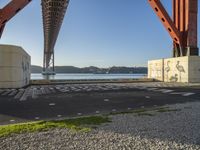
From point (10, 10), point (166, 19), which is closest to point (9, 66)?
point (10, 10)

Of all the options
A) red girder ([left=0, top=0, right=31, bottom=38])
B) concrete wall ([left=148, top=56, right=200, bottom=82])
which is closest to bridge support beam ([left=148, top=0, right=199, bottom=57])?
concrete wall ([left=148, top=56, right=200, bottom=82])

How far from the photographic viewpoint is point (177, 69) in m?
33.3

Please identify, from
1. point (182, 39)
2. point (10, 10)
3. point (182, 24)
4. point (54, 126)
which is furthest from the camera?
point (182, 39)

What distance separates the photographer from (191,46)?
32.8m

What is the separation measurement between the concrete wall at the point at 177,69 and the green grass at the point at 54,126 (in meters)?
26.0

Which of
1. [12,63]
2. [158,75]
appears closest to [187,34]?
[158,75]

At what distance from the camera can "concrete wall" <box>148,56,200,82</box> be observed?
31031mm

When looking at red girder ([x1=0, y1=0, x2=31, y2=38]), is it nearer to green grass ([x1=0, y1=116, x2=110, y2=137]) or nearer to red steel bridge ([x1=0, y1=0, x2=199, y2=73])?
red steel bridge ([x1=0, y1=0, x2=199, y2=73])

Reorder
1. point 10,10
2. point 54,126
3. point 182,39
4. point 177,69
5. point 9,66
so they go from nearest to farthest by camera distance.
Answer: point 54,126 → point 9,66 → point 10,10 → point 177,69 → point 182,39

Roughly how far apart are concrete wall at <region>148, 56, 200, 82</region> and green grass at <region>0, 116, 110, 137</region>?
26024mm

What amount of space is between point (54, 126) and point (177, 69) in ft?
95.5

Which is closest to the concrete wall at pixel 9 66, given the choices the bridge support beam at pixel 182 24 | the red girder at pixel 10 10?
the red girder at pixel 10 10

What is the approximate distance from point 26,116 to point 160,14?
29.0 meters

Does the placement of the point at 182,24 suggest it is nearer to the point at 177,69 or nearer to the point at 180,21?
the point at 180,21
